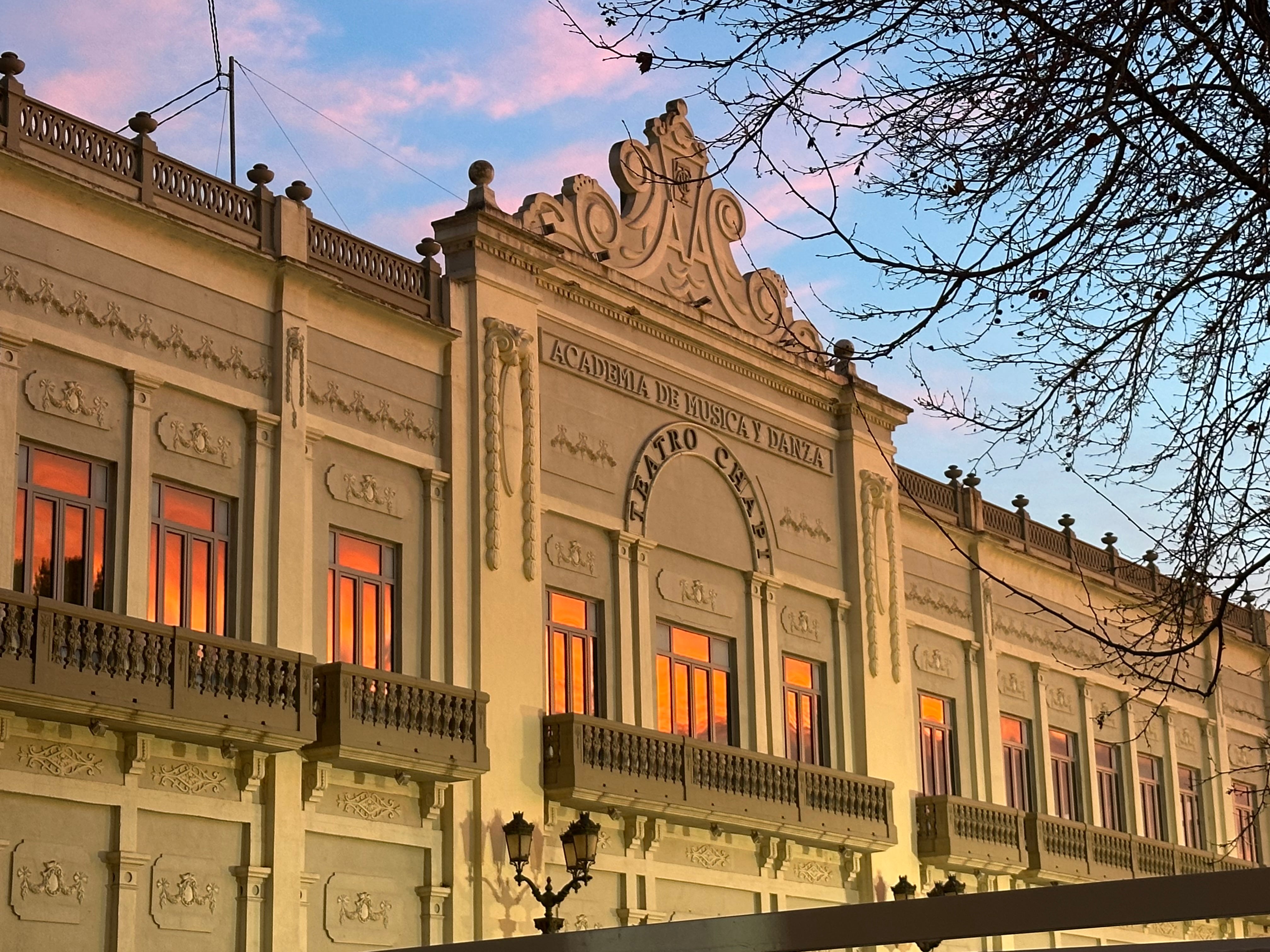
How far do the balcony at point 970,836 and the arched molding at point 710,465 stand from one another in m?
4.67

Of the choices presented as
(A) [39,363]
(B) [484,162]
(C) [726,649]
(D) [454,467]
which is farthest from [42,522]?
(C) [726,649]

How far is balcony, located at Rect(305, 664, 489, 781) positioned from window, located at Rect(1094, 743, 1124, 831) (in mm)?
16942

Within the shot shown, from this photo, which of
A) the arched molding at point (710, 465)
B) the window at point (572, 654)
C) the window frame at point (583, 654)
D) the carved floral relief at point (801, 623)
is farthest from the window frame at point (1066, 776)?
the window at point (572, 654)

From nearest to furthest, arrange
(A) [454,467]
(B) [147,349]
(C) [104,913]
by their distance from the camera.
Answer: (C) [104,913] < (B) [147,349] < (A) [454,467]

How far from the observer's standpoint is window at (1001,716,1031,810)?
104 feet

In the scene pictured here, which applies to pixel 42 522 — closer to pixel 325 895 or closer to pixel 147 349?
pixel 147 349

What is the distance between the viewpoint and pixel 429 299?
2191 centimetres

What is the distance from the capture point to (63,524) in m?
17.6

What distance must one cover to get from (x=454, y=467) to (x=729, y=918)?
15363 mm

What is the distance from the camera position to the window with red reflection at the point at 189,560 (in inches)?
722

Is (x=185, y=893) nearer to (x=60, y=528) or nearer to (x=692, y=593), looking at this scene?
(x=60, y=528)

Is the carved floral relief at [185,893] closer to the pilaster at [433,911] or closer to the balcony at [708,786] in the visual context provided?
the pilaster at [433,911]

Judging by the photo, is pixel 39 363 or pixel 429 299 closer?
pixel 39 363

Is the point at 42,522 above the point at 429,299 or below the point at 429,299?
below
